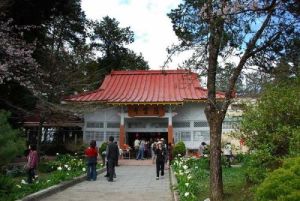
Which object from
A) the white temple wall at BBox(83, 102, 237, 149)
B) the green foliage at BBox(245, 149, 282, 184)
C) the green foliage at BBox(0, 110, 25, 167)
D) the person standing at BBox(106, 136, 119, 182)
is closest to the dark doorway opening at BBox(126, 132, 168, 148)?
the white temple wall at BBox(83, 102, 237, 149)

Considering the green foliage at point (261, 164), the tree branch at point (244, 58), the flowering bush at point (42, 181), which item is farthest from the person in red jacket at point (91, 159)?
the green foliage at point (261, 164)

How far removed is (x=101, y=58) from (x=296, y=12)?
143 feet

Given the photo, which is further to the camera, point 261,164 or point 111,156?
point 111,156

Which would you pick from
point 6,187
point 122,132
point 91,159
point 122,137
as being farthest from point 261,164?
point 122,132

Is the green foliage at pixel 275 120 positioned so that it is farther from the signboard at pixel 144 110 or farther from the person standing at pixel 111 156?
the signboard at pixel 144 110

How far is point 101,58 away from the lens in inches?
2083

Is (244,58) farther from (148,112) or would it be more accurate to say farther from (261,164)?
(148,112)

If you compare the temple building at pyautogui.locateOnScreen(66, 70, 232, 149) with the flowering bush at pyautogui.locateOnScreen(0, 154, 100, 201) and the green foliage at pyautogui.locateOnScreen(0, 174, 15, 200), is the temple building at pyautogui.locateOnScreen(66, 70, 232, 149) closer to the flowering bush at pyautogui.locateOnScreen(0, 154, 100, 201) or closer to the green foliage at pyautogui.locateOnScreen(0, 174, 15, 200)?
the flowering bush at pyautogui.locateOnScreen(0, 154, 100, 201)

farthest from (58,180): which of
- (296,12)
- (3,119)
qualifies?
(296,12)

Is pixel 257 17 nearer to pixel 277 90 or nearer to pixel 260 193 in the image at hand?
pixel 277 90

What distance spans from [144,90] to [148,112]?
7.95ft

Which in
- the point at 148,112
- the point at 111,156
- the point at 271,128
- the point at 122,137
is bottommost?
the point at 111,156

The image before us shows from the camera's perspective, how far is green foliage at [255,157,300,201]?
21.3 feet

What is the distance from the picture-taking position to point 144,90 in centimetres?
3662
